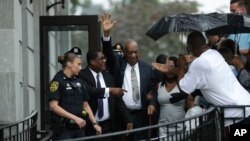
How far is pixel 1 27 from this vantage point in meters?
13.4

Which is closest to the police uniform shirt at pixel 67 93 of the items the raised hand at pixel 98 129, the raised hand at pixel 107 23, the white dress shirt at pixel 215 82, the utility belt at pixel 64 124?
the utility belt at pixel 64 124

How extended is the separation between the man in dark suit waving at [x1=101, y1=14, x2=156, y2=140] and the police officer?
113cm

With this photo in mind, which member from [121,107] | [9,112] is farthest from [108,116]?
[9,112]

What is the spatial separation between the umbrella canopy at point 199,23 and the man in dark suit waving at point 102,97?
88 cm

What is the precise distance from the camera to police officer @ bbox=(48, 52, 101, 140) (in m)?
11.2

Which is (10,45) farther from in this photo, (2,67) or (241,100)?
(241,100)

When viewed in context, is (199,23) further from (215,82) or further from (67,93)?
(67,93)

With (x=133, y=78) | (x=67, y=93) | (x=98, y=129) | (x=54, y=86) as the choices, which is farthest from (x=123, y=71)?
(x=54, y=86)

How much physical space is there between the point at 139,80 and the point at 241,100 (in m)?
2.47

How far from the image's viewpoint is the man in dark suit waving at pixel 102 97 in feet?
39.7

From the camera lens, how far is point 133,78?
1270 centimetres

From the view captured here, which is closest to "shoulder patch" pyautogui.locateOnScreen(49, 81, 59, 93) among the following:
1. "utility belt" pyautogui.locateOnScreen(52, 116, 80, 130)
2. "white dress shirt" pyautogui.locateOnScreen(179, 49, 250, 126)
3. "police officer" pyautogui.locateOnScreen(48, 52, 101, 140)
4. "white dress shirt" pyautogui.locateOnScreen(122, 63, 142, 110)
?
"police officer" pyautogui.locateOnScreen(48, 52, 101, 140)

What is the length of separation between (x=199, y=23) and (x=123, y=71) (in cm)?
166

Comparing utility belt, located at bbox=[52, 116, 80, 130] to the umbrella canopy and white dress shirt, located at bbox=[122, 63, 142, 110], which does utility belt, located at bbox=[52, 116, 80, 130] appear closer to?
white dress shirt, located at bbox=[122, 63, 142, 110]
